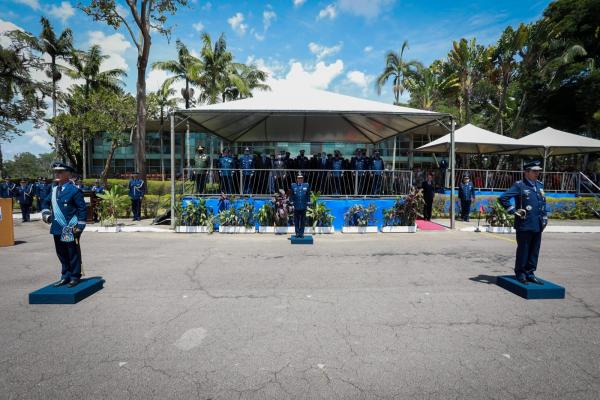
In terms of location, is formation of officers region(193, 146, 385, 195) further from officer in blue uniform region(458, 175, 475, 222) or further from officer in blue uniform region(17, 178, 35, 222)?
officer in blue uniform region(17, 178, 35, 222)

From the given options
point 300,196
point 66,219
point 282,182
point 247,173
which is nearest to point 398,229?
point 300,196

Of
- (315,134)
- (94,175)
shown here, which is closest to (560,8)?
(315,134)

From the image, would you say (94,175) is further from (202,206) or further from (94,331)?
(94,331)

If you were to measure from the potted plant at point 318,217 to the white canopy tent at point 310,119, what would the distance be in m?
2.98

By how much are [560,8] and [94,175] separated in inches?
1954

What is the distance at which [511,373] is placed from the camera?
295cm

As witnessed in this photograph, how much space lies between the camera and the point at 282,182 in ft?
39.5

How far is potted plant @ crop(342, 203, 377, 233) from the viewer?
1094 cm

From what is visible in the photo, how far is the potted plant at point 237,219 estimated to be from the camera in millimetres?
10688

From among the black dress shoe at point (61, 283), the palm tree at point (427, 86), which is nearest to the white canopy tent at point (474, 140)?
the palm tree at point (427, 86)

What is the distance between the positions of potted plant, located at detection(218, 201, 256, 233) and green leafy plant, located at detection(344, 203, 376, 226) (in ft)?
10.8

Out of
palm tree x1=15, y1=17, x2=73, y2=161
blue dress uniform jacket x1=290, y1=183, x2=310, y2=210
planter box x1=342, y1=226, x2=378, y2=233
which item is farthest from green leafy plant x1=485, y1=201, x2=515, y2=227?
palm tree x1=15, y1=17, x2=73, y2=161

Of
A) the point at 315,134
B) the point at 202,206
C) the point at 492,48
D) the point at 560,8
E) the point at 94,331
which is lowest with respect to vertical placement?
the point at 94,331

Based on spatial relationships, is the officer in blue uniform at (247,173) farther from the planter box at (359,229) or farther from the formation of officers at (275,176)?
the planter box at (359,229)
